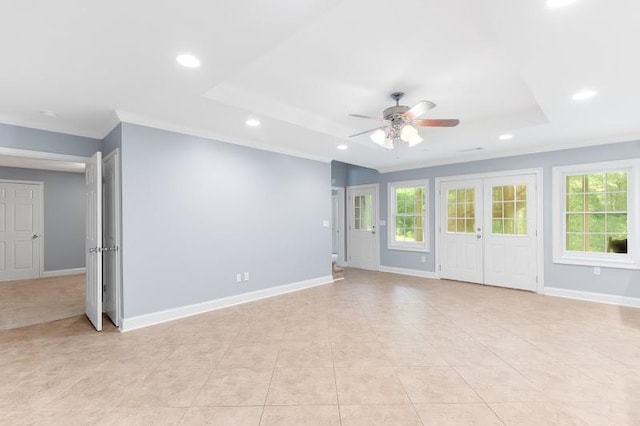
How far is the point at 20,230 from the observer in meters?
6.61

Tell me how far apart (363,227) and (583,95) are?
5228 millimetres

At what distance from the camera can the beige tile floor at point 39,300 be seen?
403 centimetres

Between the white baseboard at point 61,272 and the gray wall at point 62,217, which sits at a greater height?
the gray wall at point 62,217

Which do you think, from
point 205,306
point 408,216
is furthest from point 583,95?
point 205,306

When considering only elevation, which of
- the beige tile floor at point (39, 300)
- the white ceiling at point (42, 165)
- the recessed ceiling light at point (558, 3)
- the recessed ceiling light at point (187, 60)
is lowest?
the beige tile floor at point (39, 300)

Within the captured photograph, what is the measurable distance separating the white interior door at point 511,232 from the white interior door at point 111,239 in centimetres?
586

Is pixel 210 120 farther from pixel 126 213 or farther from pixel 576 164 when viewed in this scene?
pixel 576 164

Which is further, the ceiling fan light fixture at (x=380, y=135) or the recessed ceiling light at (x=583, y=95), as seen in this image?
the ceiling fan light fixture at (x=380, y=135)

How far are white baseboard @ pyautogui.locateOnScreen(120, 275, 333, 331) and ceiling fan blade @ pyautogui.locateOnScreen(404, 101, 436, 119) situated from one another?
11.0 ft

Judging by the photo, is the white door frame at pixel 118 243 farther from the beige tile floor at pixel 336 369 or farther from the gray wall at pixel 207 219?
the beige tile floor at pixel 336 369

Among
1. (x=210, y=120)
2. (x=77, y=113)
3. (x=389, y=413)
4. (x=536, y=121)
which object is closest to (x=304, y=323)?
(x=389, y=413)

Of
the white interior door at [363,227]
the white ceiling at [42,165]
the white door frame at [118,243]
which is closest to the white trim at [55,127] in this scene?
the white door frame at [118,243]

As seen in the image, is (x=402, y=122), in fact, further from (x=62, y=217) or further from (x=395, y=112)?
(x=62, y=217)

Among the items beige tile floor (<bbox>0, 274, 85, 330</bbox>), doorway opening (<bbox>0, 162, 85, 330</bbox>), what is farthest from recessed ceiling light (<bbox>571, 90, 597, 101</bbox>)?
doorway opening (<bbox>0, 162, 85, 330</bbox>)
